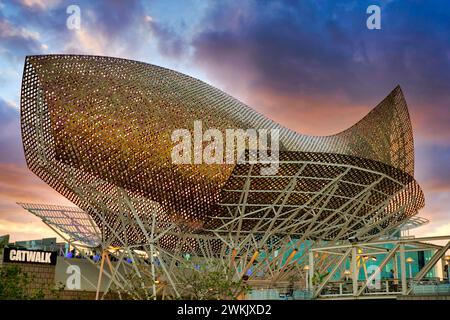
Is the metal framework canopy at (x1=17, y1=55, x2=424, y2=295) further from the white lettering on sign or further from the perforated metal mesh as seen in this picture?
the white lettering on sign

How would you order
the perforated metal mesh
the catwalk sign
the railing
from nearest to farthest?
the railing
the perforated metal mesh
the catwalk sign

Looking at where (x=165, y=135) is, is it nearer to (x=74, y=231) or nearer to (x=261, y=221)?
(x=261, y=221)

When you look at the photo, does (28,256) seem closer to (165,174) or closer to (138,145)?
(165,174)

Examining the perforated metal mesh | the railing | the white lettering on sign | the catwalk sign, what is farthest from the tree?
the white lettering on sign

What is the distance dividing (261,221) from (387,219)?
42.9ft

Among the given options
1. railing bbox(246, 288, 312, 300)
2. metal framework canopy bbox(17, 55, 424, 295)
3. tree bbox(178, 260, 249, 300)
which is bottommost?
railing bbox(246, 288, 312, 300)

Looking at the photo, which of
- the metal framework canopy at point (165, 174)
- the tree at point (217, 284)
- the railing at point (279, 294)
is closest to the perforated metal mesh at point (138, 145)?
the metal framework canopy at point (165, 174)

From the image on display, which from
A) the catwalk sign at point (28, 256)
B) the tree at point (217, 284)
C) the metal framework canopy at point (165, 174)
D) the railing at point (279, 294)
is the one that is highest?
the metal framework canopy at point (165, 174)

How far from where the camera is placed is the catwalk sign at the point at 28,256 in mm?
60478

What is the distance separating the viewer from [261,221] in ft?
169

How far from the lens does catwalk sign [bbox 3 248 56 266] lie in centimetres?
6048

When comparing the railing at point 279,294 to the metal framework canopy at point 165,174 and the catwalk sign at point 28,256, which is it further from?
the catwalk sign at point 28,256

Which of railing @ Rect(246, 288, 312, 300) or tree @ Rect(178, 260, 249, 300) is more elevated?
tree @ Rect(178, 260, 249, 300)
